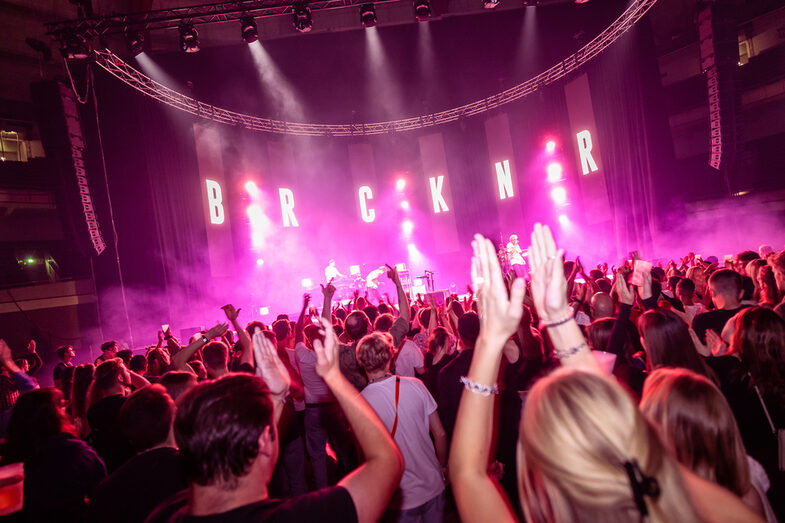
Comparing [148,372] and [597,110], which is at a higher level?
[597,110]

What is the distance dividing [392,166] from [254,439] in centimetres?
1954

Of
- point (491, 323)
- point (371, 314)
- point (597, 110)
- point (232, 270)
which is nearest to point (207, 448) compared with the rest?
point (491, 323)

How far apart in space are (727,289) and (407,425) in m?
2.77

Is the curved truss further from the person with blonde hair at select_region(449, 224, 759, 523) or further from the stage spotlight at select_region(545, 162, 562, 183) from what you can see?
the person with blonde hair at select_region(449, 224, 759, 523)

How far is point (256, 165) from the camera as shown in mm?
16969

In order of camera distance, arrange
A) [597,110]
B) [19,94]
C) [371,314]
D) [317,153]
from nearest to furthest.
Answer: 1. [371,314]
2. [19,94]
3. [597,110]
4. [317,153]

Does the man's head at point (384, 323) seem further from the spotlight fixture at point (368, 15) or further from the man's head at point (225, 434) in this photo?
the spotlight fixture at point (368, 15)

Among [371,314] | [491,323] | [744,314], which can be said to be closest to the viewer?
[491,323]

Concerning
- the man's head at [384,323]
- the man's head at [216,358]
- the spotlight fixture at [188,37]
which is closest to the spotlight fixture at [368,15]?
the spotlight fixture at [188,37]

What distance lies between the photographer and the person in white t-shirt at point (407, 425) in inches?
113

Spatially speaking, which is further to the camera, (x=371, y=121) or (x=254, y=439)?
(x=371, y=121)

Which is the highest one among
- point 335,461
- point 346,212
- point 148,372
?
point 346,212

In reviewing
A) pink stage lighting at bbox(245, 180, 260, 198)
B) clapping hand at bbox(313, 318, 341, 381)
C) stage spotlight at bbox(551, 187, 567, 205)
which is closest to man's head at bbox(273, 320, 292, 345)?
clapping hand at bbox(313, 318, 341, 381)

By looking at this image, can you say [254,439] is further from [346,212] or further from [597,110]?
[346,212]
